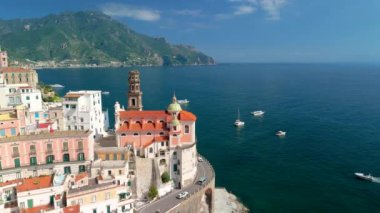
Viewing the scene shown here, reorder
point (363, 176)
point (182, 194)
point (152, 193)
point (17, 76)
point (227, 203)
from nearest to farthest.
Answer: point (152, 193)
point (182, 194)
point (227, 203)
point (363, 176)
point (17, 76)

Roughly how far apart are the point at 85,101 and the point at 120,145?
51.1ft

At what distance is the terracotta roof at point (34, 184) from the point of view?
47969 millimetres

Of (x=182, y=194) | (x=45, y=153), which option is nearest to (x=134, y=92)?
(x=45, y=153)

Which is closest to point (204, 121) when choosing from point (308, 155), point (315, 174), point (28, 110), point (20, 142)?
point (308, 155)

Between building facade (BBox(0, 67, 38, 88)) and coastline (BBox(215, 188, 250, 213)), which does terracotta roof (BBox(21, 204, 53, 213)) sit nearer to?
coastline (BBox(215, 188, 250, 213))

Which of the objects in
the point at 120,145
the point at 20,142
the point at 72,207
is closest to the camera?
the point at 72,207

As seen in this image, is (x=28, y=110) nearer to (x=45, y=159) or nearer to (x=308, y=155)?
(x=45, y=159)

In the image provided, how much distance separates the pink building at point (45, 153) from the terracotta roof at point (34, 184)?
761 cm

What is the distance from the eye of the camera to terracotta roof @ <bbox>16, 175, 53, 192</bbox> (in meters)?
48.0

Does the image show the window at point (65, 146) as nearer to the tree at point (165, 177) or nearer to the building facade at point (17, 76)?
the tree at point (165, 177)

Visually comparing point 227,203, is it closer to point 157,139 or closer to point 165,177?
point 165,177

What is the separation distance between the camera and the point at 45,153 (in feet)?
193

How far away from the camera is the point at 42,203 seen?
159 ft

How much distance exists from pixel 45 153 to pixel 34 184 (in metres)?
10.4
